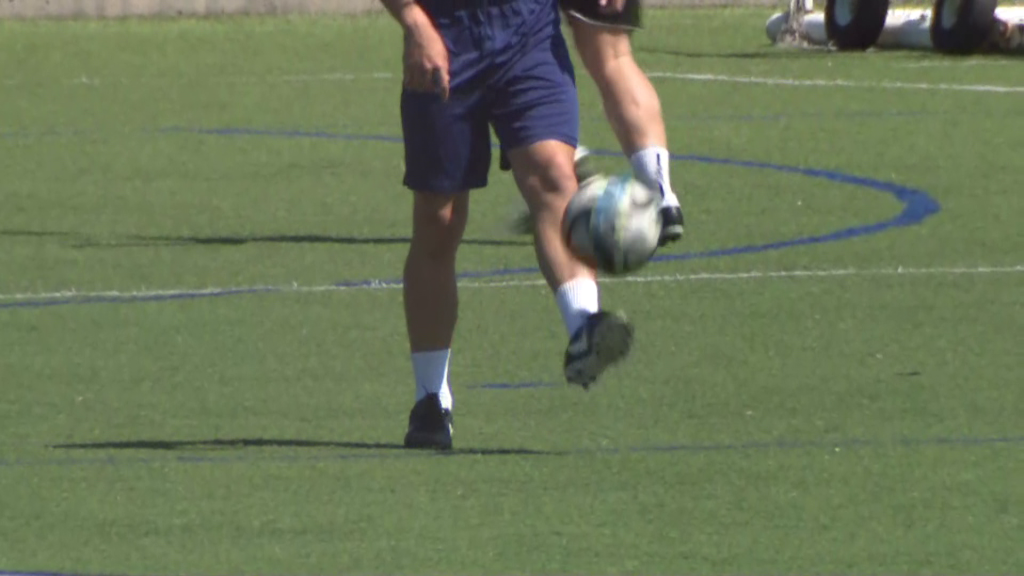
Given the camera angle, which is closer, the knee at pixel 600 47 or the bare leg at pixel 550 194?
the bare leg at pixel 550 194

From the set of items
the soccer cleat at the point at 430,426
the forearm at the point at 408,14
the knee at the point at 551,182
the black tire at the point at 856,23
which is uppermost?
the forearm at the point at 408,14

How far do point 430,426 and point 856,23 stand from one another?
649 inches

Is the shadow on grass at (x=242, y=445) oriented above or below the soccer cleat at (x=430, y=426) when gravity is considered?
below

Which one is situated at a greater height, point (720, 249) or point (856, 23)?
point (720, 249)

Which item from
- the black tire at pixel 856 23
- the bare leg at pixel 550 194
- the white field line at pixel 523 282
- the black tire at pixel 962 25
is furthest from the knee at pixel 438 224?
the black tire at pixel 856 23

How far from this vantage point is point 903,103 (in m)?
19.0

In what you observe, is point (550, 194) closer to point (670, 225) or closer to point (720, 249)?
point (670, 225)

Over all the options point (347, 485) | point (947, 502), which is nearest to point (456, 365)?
point (347, 485)

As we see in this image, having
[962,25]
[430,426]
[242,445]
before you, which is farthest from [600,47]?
[962,25]

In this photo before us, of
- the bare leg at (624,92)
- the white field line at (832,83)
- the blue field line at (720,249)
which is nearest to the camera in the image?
the bare leg at (624,92)

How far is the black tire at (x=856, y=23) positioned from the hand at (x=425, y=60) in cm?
1666

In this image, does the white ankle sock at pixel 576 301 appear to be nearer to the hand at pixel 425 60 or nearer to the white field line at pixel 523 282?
the hand at pixel 425 60

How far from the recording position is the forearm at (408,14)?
7.39 metres

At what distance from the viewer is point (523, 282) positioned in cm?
1126
